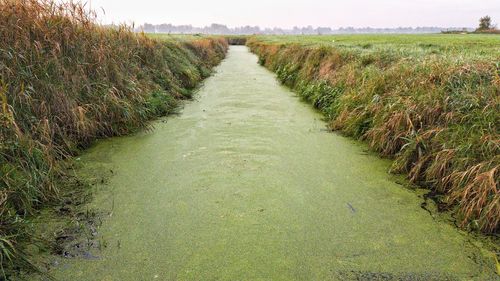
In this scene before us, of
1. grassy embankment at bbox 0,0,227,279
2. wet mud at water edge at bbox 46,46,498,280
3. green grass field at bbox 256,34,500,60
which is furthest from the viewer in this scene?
A: green grass field at bbox 256,34,500,60

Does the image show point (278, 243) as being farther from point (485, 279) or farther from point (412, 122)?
point (412, 122)

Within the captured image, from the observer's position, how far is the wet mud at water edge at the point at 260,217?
2.08 meters

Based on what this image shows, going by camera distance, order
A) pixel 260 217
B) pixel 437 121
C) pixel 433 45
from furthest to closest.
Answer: pixel 433 45 < pixel 437 121 < pixel 260 217

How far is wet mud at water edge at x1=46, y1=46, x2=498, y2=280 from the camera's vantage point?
2.08 m

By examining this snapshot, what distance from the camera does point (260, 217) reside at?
8.68 ft

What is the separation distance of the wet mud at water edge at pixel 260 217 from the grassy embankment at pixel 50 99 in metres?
0.29

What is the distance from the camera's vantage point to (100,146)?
4160 mm

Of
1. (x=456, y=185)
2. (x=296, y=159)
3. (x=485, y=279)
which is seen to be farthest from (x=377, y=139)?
(x=485, y=279)

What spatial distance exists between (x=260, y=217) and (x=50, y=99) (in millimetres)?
2443

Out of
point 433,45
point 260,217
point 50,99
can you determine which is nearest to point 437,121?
point 260,217

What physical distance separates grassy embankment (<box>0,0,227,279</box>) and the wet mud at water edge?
0.29 m

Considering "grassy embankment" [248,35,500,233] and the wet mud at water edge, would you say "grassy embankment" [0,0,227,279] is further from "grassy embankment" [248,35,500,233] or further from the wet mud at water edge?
"grassy embankment" [248,35,500,233]

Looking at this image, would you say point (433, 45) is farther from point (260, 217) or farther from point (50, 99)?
point (50, 99)

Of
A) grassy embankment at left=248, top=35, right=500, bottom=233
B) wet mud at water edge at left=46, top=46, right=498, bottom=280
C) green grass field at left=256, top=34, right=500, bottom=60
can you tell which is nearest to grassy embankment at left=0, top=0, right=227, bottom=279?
wet mud at water edge at left=46, top=46, right=498, bottom=280
